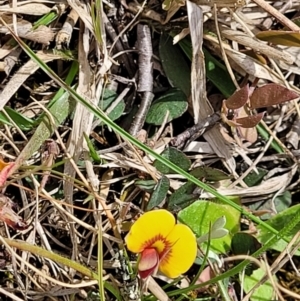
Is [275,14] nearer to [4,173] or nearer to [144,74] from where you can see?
[144,74]

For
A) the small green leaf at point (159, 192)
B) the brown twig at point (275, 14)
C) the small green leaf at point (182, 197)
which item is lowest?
the small green leaf at point (182, 197)

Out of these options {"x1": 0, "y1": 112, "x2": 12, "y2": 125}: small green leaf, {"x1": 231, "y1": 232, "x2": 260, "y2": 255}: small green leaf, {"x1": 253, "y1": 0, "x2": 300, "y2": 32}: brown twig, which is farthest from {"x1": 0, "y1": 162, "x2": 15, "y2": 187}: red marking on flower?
{"x1": 253, "y1": 0, "x2": 300, "y2": 32}: brown twig

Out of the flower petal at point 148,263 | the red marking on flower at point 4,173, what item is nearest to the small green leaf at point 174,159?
the flower petal at point 148,263

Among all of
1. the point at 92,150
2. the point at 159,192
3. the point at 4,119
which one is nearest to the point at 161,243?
the point at 159,192

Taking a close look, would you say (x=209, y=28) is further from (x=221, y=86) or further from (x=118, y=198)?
(x=118, y=198)

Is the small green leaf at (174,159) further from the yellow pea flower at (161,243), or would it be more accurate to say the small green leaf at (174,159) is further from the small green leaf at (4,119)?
the small green leaf at (4,119)

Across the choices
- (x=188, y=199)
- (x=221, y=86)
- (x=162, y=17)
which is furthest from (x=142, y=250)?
(x=162, y=17)

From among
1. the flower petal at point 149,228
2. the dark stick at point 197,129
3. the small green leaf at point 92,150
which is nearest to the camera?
the flower petal at point 149,228
